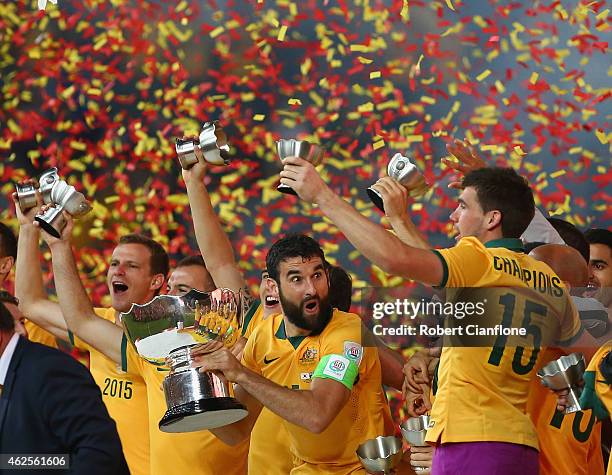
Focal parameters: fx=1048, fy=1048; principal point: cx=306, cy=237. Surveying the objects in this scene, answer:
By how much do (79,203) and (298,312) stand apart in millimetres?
723

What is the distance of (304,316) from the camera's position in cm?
297

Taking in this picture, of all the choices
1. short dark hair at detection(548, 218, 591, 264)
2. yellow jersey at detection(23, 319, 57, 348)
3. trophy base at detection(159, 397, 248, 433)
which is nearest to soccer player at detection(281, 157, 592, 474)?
trophy base at detection(159, 397, 248, 433)

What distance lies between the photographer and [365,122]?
4.91 m

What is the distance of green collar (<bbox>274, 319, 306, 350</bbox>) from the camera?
302 cm

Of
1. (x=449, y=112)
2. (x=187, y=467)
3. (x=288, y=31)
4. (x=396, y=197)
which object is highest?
(x=288, y=31)

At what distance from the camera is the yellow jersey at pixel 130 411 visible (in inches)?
130

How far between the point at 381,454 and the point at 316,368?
0.29 meters

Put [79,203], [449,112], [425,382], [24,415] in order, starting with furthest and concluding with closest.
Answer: [449,112], [79,203], [425,382], [24,415]

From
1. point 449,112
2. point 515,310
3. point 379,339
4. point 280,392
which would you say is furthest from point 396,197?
point 449,112

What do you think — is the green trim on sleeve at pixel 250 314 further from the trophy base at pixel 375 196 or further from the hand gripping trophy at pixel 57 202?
the trophy base at pixel 375 196

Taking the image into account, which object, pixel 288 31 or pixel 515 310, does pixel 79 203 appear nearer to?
pixel 515 310

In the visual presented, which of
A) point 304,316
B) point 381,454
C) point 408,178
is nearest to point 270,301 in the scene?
point 304,316

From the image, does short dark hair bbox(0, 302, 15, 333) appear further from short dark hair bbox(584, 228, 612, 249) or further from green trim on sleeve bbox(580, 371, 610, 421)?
short dark hair bbox(584, 228, 612, 249)

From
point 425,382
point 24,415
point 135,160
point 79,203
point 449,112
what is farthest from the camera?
point 135,160
